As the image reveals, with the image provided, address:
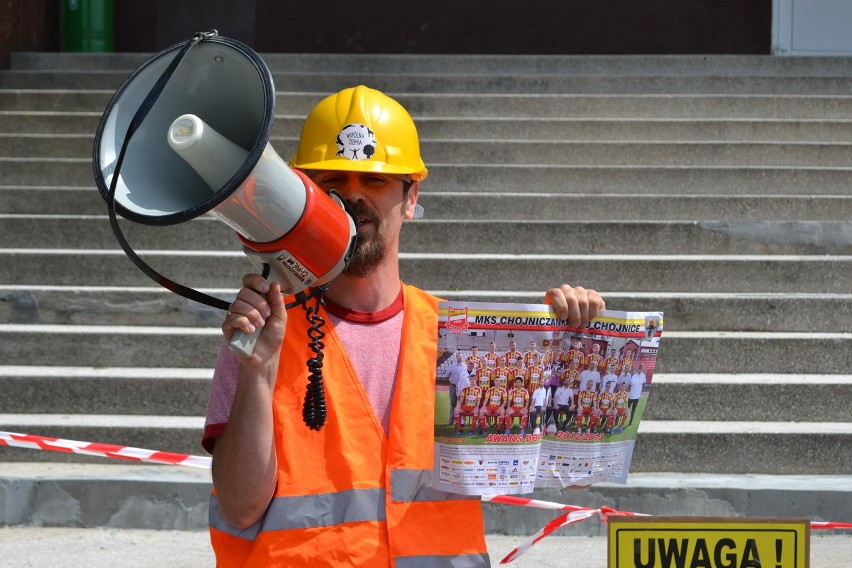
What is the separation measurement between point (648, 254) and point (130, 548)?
3.46m

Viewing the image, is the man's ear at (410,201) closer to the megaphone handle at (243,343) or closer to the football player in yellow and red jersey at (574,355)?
the football player in yellow and red jersey at (574,355)

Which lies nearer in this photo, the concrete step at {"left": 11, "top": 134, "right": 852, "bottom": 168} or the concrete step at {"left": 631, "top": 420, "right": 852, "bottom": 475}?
the concrete step at {"left": 631, "top": 420, "right": 852, "bottom": 475}

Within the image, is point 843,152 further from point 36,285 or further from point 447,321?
point 447,321

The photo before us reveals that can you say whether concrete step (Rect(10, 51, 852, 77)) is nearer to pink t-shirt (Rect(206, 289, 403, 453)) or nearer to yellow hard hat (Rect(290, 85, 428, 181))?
yellow hard hat (Rect(290, 85, 428, 181))

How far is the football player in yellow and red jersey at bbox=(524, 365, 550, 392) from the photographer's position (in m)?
2.45

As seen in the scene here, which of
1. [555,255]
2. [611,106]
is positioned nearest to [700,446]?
[555,255]

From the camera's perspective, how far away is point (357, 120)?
8.61ft

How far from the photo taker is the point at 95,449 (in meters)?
5.06

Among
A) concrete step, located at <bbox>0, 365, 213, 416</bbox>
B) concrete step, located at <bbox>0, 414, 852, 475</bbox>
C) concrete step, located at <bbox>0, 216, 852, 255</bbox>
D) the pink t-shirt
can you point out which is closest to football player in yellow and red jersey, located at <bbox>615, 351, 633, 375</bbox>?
the pink t-shirt

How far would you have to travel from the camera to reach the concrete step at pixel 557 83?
8.86 metres

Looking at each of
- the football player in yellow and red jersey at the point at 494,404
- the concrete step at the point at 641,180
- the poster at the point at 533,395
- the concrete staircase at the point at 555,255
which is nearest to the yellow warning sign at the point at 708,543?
the poster at the point at 533,395

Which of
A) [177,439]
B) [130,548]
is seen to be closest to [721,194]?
[177,439]

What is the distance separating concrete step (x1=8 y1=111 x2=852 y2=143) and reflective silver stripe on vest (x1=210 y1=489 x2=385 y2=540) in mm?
5976

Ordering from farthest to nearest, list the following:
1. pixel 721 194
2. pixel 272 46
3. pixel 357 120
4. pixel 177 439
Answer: pixel 272 46, pixel 721 194, pixel 177 439, pixel 357 120
